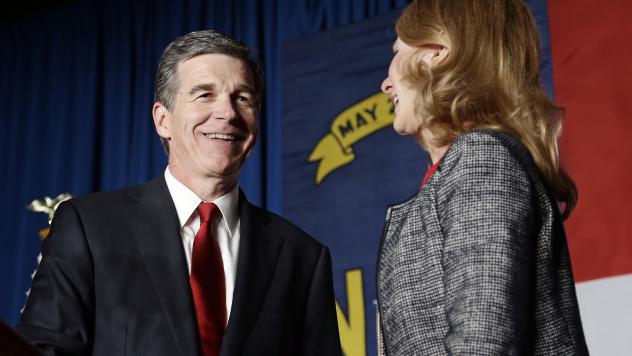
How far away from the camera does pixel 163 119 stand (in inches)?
77.0

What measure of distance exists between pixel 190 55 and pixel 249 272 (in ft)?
1.59

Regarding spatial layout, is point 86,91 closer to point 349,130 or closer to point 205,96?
point 349,130

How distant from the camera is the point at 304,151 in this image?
332 cm

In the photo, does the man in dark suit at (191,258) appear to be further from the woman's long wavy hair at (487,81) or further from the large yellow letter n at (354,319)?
the large yellow letter n at (354,319)

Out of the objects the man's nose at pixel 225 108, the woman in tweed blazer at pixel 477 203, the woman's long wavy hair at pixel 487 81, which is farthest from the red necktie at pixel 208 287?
the woman's long wavy hair at pixel 487 81

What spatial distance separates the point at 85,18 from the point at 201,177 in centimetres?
265

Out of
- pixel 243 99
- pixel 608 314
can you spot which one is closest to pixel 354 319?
pixel 608 314

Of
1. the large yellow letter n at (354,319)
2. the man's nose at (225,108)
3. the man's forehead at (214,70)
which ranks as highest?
the man's forehead at (214,70)

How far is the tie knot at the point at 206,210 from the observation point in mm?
1780

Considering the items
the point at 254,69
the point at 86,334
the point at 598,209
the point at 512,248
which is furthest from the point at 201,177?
the point at 598,209

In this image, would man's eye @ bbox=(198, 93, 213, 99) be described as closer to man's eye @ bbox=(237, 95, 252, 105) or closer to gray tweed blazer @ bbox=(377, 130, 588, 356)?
man's eye @ bbox=(237, 95, 252, 105)

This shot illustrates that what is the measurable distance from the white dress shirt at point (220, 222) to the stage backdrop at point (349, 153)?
3.99 ft

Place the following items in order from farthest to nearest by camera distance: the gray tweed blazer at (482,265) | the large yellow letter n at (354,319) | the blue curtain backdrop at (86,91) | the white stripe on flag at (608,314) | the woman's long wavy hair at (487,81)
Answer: the blue curtain backdrop at (86,91) < the large yellow letter n at (354,319) < the white stripe on flag at (608,314) < the woman's long wavy hair at (487,81) < the gray tweed blazer at (482,265)

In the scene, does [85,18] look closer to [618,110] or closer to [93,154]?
[93,154]
